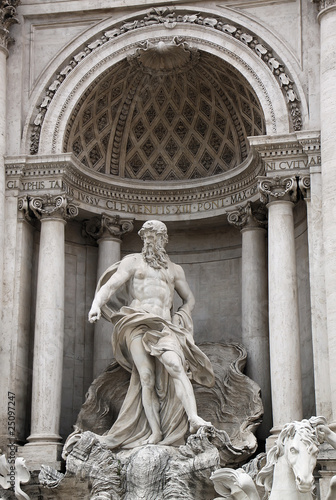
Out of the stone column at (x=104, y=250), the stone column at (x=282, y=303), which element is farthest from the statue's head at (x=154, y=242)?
the stone column at (x=104, y=250)

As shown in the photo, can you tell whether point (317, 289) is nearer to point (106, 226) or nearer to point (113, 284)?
point (113, 284)

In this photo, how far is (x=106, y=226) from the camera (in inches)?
725

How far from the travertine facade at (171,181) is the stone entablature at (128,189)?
3cm

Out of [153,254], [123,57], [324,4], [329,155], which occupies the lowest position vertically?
[153,254]

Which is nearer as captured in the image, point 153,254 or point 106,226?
point 153,254

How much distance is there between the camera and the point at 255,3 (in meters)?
17.8

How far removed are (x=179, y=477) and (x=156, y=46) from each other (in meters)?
7.29

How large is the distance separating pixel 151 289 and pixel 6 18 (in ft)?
17.5

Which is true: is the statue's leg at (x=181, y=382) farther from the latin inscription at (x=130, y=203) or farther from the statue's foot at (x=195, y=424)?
the latin inscription at (x=130, y=203)

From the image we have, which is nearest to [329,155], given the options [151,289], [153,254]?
[153,254]

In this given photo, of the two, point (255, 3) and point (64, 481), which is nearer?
point (64, 481)

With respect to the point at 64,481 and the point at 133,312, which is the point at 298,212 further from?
the point at 64,481

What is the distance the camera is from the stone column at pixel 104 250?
18.0m

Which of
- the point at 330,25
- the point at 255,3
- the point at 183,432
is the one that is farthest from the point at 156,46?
the point at 183,432
